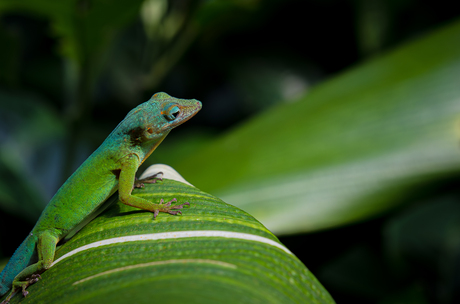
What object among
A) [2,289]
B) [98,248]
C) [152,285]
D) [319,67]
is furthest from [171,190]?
[319,67]

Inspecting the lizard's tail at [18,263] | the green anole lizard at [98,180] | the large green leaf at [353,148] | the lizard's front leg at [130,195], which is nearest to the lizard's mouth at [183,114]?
the green anole lizard at [98,180]

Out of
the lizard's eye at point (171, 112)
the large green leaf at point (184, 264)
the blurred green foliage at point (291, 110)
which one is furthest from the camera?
the blurred green foliage at point (291, 110)

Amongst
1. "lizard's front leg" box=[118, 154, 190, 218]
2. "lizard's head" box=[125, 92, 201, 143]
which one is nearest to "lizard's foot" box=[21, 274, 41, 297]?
"lizard's front leg" box=[118, 154, 190, 218]

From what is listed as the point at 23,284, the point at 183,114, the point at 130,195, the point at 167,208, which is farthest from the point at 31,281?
the point at 183,114

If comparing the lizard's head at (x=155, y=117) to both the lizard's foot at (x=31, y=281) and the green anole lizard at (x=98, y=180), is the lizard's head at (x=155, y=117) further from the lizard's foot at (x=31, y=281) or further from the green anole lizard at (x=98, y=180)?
the lizard's foot at (x=31, y=281)

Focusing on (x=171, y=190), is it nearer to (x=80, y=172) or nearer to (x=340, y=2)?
(x=80, y=172)
